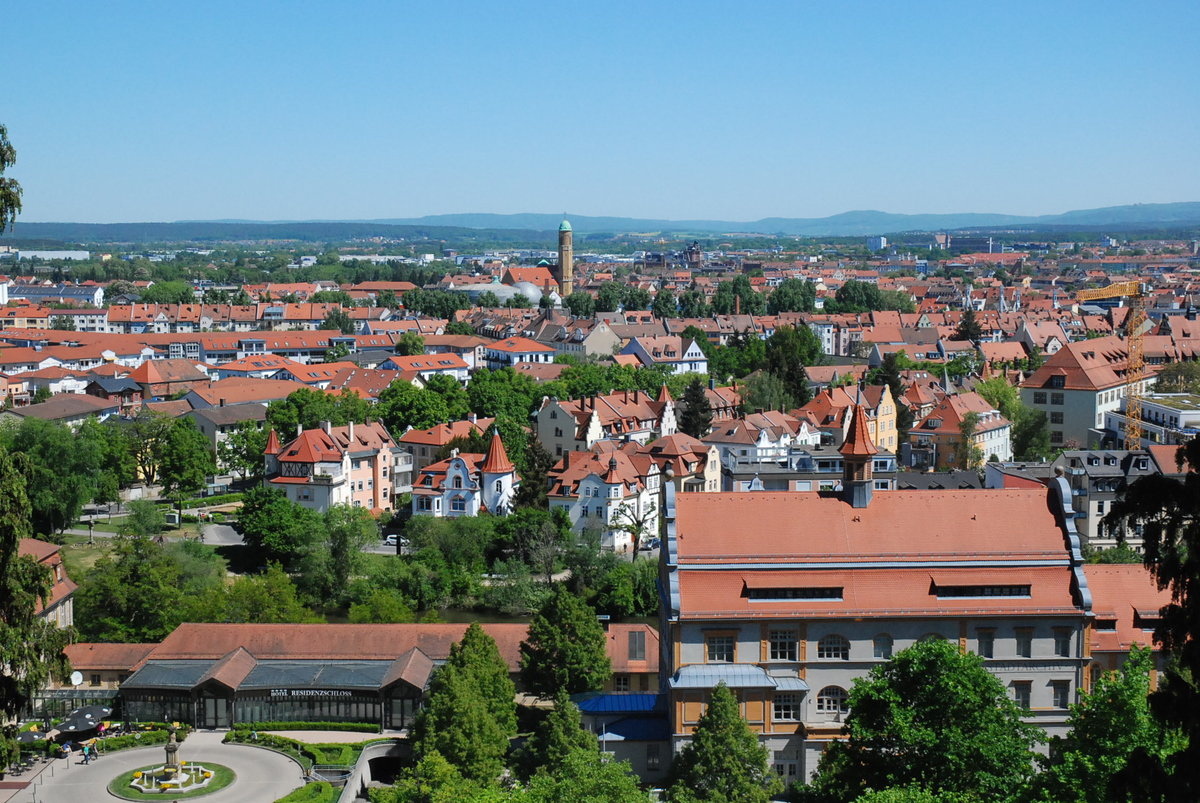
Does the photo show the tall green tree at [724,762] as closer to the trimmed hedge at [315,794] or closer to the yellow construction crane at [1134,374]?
the trimmed hedge at [315,794]

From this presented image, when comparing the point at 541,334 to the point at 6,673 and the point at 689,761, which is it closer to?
the point at 689,761

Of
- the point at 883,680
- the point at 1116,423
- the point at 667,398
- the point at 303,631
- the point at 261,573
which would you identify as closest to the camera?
the point at 883,680

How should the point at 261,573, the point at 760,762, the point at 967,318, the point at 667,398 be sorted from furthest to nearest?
the point at 967,318 → the point at 667,398 → the point at 261,573 → the point at 760,762

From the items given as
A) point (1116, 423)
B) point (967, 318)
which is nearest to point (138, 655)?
point (1116, 423)

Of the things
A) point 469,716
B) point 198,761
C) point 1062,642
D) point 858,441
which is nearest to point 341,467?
point 198,761

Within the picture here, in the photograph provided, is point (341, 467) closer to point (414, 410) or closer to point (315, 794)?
point (414, 410)

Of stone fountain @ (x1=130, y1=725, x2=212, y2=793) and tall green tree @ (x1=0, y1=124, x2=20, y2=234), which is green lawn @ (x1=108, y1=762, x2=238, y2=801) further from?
tall green tree @ (x1=0, y1=124, x2=20, y2=234)
